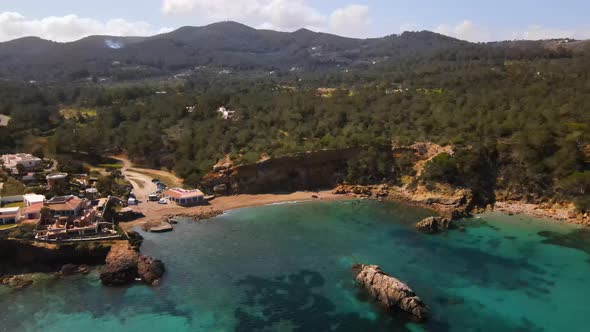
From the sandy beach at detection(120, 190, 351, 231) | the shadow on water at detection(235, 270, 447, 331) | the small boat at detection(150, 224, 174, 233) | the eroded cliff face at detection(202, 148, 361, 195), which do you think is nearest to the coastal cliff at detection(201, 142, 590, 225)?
the eroded cliff face at detection(202, 148, 361, 195)

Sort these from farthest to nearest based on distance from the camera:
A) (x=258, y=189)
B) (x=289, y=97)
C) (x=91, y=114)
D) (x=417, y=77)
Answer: (x=417, y=77) < (x=91, y=114) < (x=289, y=97) < (x=258, y=189)

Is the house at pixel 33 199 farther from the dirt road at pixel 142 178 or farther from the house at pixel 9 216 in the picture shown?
the dirt road at pixel 142 178

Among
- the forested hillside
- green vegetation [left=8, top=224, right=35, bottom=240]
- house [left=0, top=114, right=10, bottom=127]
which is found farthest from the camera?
house [left=0, top=114, right=10, bottom=127]

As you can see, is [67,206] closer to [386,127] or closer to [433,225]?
[433,225]

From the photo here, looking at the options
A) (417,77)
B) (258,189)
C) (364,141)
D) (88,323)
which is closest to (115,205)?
(258,189)

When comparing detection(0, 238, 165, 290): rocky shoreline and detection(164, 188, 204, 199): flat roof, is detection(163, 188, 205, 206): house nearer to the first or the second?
detection(164, 188, 204, 199): flat roof

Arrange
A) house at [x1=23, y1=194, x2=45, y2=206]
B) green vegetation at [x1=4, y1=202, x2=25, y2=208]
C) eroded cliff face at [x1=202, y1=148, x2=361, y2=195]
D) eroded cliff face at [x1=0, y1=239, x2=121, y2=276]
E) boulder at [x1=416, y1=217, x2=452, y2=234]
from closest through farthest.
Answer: eroded cliff face at [x1=0, y1=239, x2=121, y2=276] < house at [x1=23, y1=194, x2=45, y2=206] < green vegetation at [x1=4, y1=202, x2=25, y2=208] < boulder at [x1=416, y1=217, x2=452, y2=234] < eroded cliff face at [x1=202, y1=148, x2=361, y2=195]

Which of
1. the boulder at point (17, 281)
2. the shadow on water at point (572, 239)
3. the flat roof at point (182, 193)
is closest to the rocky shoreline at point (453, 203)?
the shadow on water at point (572, 239)

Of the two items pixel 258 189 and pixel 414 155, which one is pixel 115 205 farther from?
pixel 414 155
